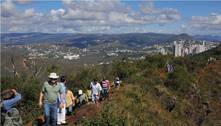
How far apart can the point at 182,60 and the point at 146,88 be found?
20853mm

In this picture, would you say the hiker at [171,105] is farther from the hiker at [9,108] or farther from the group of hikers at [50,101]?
the hiker at [9,108]

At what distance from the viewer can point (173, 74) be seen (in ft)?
121

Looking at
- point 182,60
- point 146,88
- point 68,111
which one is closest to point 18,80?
point 182,60

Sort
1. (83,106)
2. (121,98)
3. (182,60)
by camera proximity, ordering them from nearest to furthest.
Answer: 1. (83,106)
2. (121,98)
3. (182,60)

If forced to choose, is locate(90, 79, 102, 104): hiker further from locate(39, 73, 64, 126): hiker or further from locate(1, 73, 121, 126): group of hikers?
locate(39, 73, 64, 126): hiker

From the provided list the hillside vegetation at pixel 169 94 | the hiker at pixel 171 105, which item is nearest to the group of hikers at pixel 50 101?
the hillside vegetation at pixel 169 94

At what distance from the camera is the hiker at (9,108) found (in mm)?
8766

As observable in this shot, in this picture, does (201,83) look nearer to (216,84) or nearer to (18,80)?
(216,84)

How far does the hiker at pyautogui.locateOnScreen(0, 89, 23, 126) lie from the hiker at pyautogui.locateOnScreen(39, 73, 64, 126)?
222 cm

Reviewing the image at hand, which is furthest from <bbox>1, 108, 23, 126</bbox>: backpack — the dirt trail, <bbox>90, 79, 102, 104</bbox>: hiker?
<bbox>90, 79, 102, 104</bbox>: hiker

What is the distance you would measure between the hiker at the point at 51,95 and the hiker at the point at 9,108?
222 centimetres

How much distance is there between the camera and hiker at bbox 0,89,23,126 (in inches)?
345

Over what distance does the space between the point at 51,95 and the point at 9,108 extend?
102 inches

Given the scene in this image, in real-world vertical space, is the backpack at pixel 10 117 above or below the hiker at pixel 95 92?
above
